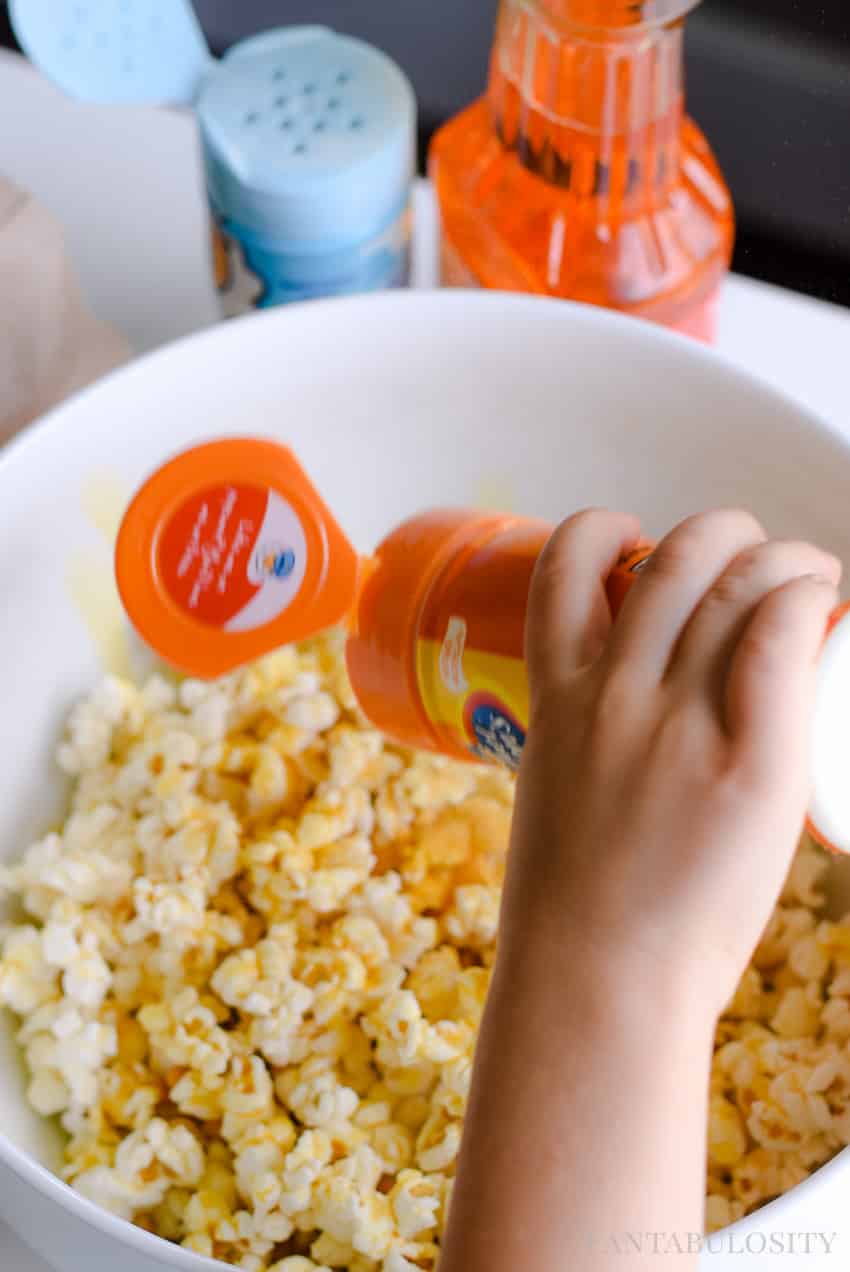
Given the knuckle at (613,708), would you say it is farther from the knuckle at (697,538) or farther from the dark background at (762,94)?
the dark background at (762,94)

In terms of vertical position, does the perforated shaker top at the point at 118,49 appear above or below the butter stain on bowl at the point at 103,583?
above

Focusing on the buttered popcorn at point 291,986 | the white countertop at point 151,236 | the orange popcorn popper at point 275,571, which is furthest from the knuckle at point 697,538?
the white countertop at point 151,236

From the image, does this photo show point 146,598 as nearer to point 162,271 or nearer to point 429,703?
point 429,703

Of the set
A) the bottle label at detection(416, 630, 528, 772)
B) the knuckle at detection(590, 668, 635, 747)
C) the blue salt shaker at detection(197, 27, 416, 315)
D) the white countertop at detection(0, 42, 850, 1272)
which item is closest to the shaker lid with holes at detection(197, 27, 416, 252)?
the blue salt shaker at detection(197, 27, 416, 315)

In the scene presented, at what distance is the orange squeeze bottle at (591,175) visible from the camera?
675 mm

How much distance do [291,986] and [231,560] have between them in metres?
0.19

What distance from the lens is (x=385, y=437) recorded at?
0.72m

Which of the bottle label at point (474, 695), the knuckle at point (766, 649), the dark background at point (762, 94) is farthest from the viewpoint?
the dark background at point (762, 94)

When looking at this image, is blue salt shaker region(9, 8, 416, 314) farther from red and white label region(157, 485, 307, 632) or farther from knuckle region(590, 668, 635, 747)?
knuckle region(590, 668, 635, 747)

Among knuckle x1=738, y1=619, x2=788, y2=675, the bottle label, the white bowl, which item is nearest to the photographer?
knuckle x1=738, y1=619, x2=788, y2=675

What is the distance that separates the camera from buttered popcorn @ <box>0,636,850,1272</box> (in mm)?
580

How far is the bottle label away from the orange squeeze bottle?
0.85 feet

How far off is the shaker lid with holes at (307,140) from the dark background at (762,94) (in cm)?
21

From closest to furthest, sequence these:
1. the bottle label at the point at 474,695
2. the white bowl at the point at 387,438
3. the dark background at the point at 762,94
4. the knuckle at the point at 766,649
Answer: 1. the knuckle at the point at 766,649
2. the bottle label at the point at 474,695
3. the white bowl at the point at 387,438
4. the dark background at the point at 762,94
